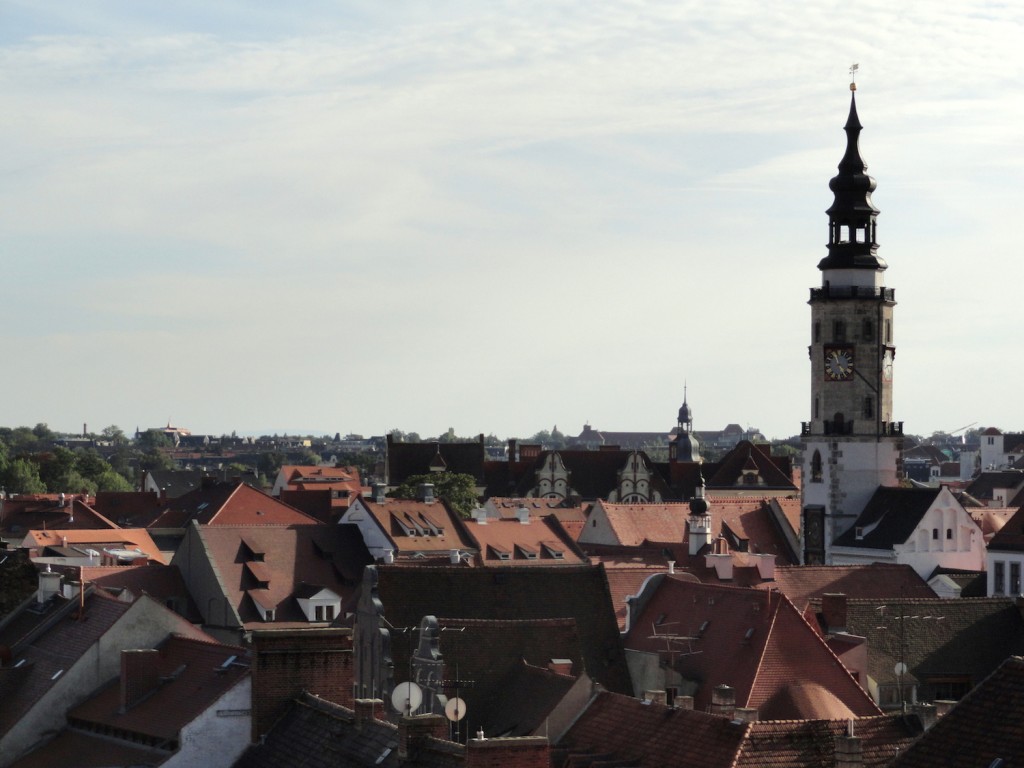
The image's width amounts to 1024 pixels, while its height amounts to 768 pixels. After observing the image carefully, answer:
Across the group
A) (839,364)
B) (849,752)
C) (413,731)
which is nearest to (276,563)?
(839,364)

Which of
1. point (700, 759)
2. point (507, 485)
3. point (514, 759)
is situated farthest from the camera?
point (507, 485)

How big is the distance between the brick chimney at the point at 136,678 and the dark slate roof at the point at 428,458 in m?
119

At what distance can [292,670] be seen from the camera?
34.8 meters

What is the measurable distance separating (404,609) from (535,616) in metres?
4.43

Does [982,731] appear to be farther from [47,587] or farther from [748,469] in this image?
[748,469]

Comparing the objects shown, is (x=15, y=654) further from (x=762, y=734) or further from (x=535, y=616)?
(x=762, y=734)

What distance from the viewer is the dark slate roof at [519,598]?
186ft

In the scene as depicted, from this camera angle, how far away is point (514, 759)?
92.3ft

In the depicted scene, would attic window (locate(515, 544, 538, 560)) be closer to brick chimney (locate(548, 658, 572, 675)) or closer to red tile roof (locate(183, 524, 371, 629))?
red tile roof (locate(183, 524, 371, 629))

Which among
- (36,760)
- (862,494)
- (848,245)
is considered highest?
(848,245)

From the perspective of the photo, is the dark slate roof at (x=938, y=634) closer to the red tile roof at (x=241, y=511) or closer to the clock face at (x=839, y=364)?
the clock face at (x=839, y=364)

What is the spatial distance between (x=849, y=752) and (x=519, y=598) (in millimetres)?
26590

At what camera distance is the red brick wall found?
114ft

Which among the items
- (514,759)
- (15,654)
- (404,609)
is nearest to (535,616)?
(404,609)
